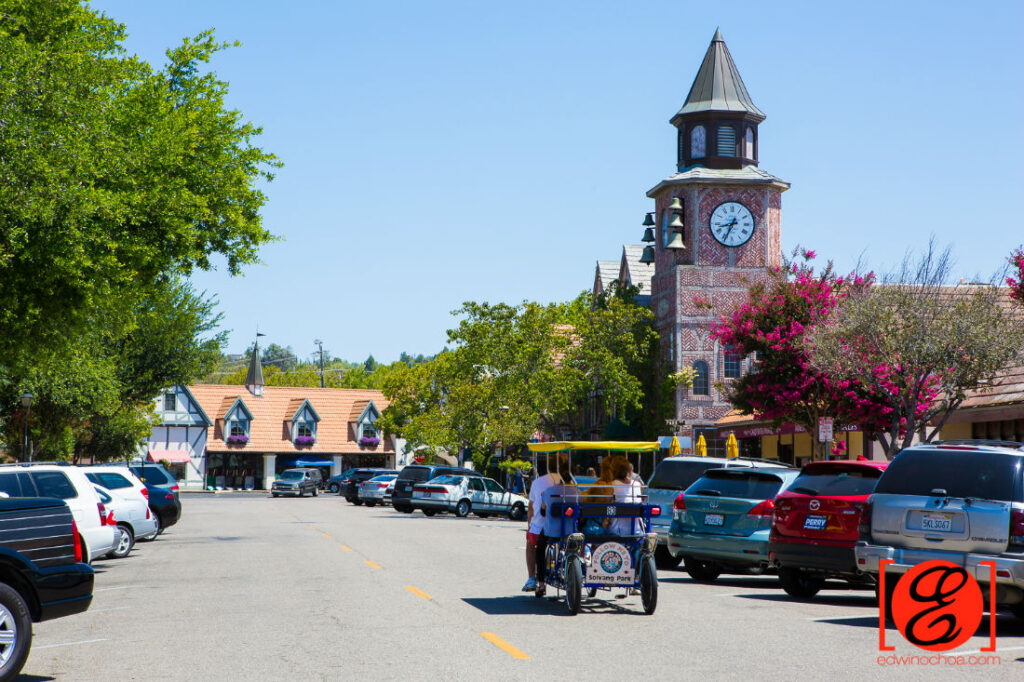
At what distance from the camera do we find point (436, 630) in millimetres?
11602

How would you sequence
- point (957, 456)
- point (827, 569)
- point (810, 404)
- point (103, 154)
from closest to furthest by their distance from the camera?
point (957, 456)
point (827, 569)
point (103, 154)
point (810, 404)

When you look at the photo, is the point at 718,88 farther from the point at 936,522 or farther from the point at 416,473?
the point at 936,522

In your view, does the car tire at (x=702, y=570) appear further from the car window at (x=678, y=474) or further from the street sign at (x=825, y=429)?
the street sign at (x=825, y=429)

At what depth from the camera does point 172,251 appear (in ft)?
72.5

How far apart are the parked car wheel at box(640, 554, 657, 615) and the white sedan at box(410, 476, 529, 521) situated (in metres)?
30.2

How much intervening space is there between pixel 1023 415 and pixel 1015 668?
70.4 feet

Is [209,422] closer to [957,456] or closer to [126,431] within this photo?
[126,431]

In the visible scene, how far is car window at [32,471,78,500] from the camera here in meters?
17.0

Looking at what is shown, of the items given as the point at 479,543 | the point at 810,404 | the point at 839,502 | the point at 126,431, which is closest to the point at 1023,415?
the point at 810,404

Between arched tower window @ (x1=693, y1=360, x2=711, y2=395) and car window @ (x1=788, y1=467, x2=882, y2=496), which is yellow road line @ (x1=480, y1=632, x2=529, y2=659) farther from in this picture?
arched tower window @ (x1=693, y1=360, x2=711, y2=395)

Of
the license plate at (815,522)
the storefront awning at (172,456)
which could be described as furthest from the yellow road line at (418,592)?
the storefront awning at (172,456)

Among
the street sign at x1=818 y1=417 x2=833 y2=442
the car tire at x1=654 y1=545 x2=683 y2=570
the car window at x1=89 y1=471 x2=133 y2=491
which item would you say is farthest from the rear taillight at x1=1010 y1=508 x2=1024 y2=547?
the car window at x1=89 y1=471 x2=133 y2=491

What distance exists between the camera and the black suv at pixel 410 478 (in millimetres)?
43625

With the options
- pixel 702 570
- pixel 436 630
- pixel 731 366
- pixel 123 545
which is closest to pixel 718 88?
pixel 731 366
